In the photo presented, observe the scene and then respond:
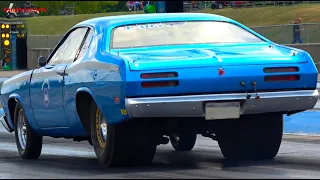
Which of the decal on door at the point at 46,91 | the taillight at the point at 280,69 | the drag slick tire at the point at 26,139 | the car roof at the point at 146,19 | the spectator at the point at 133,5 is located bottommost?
the spectator at the point at 133,5

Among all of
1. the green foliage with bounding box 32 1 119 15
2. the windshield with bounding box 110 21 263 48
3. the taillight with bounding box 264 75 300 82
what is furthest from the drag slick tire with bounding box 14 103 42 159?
the green foliage with bounding box 32 1 119 15

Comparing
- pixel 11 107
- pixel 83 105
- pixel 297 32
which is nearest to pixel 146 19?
pixel 83 105

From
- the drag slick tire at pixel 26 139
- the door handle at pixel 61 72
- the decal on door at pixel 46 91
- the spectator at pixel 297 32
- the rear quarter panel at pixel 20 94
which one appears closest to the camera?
the door handle at pixel 61 72

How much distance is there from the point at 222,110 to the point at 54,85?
2.35 m

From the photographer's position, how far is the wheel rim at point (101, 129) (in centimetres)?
925

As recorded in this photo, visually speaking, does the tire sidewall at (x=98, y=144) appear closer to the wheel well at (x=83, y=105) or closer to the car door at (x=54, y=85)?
the wheel well at (x=83, y=105)

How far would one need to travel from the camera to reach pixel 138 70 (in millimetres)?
8586

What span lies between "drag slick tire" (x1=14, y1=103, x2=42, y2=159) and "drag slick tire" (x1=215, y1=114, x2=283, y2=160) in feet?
7.60

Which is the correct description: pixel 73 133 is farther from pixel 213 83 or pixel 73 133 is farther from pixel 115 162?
pixel 213 83

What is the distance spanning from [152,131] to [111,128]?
41cm

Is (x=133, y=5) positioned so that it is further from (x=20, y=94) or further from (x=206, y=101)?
(x=206, y=101)

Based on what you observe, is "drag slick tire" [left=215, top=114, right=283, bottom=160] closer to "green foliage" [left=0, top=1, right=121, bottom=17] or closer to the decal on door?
the decal on door

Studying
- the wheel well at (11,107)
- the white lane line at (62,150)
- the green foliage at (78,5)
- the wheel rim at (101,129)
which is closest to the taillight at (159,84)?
the wheel rim at (101,129)

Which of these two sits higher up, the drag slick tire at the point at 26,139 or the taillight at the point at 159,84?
the taillight at the point at 159,84
